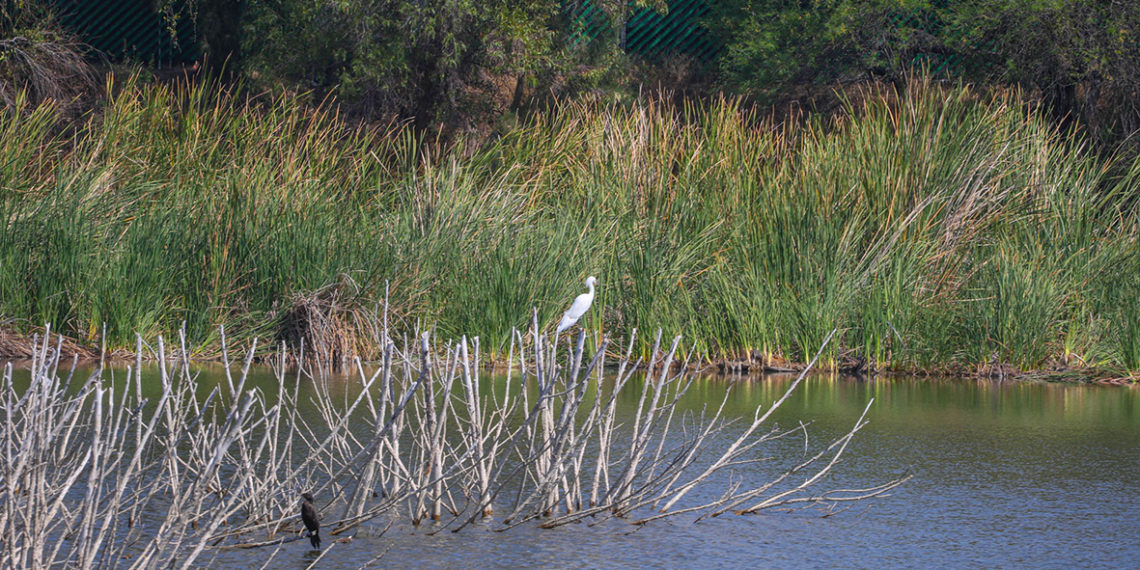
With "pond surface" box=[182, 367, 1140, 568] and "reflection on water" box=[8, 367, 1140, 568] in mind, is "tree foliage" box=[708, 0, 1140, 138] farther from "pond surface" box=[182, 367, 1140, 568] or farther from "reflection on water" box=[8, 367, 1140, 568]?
"pond surface" box=[182, 367, 1140, 568]

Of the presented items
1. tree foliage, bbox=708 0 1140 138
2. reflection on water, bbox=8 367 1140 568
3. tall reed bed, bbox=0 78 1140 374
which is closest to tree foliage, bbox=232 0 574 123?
tree foliage, bbox=708 0 1140 138

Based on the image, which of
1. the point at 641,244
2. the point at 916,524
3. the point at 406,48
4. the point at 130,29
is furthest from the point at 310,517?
the point at 130,29

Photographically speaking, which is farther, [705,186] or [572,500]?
[705,186]

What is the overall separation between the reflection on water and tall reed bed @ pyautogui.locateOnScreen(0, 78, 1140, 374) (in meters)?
2.15

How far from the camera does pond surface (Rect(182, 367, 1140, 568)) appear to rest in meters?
4.28

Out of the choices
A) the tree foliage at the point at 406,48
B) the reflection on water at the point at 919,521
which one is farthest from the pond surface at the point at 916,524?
the tree foliage at the point at 406,48

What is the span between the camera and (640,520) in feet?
15.5

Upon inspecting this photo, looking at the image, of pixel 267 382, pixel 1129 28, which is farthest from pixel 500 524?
pixel 1129 28

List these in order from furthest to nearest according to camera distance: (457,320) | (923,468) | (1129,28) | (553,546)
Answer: (1129,28) → (457,320) → (923,468) → (553,546)

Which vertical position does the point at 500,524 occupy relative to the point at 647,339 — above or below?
below

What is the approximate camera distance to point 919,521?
4883 millimetres

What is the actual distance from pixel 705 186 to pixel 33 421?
8.84 meters

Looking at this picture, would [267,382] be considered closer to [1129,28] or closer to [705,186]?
[705,186]

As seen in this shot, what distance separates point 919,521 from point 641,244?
222 inches
